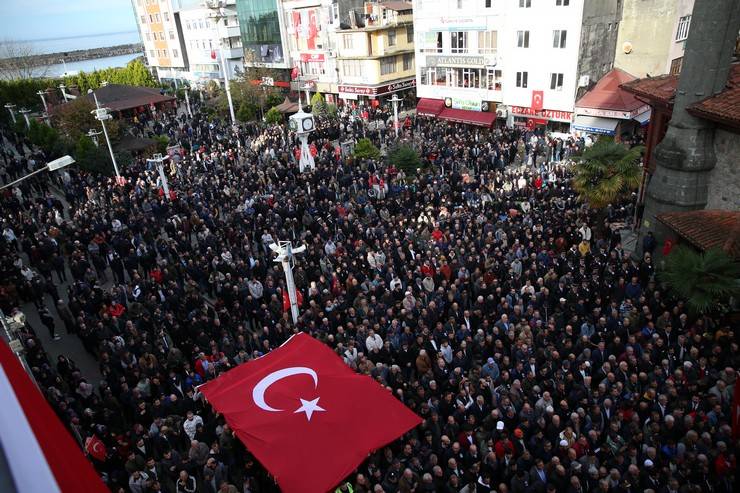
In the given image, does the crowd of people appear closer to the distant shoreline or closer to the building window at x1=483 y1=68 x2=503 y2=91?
the building window at x1=483 y1=68 x2=503 y2=91

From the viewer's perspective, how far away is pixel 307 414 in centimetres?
933

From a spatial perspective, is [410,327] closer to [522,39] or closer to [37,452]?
[37,452]

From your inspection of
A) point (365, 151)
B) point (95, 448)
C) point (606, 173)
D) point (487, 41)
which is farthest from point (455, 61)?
point (95, 448)

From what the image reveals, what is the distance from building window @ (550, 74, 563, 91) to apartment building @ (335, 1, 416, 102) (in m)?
15.2

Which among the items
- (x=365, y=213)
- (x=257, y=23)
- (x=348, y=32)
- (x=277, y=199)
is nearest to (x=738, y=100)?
(x=365, y=213)

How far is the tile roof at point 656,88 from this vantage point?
1723 cm

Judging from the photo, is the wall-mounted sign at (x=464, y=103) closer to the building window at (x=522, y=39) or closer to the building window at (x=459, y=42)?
the building window at (x=459, y=42)

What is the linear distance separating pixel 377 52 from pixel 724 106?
101ft

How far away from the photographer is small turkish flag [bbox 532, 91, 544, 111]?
31359mm

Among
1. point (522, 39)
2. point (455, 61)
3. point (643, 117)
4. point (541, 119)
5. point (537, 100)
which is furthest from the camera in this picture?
point (455, 61)

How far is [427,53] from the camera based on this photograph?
121 feet

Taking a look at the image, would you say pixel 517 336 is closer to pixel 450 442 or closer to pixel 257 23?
pixel 450 442

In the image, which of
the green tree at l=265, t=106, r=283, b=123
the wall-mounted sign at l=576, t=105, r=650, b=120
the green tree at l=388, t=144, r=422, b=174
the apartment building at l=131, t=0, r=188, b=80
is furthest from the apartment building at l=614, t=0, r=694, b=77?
the apartment building at l=131, t=0, r=188, b=80

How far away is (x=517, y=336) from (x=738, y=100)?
9376 mm
